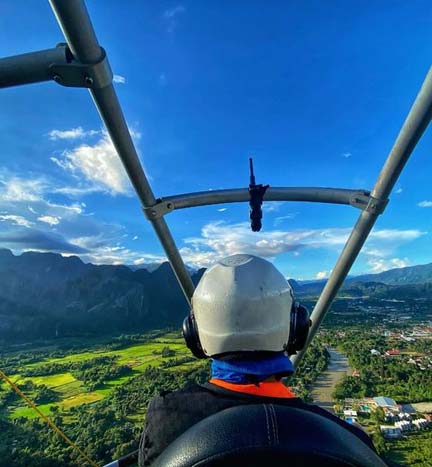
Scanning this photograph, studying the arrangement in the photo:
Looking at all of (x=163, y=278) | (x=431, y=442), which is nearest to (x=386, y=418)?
(x=431, y=442)

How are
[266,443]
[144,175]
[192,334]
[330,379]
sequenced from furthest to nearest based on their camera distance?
[330,379]
[144,175]
[192,334]
[266,443]

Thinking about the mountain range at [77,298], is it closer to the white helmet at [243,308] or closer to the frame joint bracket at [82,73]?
the frame joint bracket at [82,73]

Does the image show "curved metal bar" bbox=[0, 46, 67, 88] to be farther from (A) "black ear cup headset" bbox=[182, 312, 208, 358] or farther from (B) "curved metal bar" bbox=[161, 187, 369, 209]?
(B) "curved metal bar" bbox=[161, 187, 369, 209]

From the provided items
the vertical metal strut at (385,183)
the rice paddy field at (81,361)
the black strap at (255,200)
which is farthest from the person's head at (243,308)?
the rice paddy field at (81,361)

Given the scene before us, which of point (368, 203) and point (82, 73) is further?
point (368, 203)

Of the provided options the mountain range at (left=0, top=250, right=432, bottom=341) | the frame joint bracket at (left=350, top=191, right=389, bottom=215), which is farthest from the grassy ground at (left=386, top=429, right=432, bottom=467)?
the mountain range at (left=0, top=250, right=432, bottom=341)

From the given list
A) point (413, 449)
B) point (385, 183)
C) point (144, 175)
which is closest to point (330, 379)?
point (413, 449)

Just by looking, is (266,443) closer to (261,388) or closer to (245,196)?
(261,388)

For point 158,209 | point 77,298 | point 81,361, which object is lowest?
point 81,361
